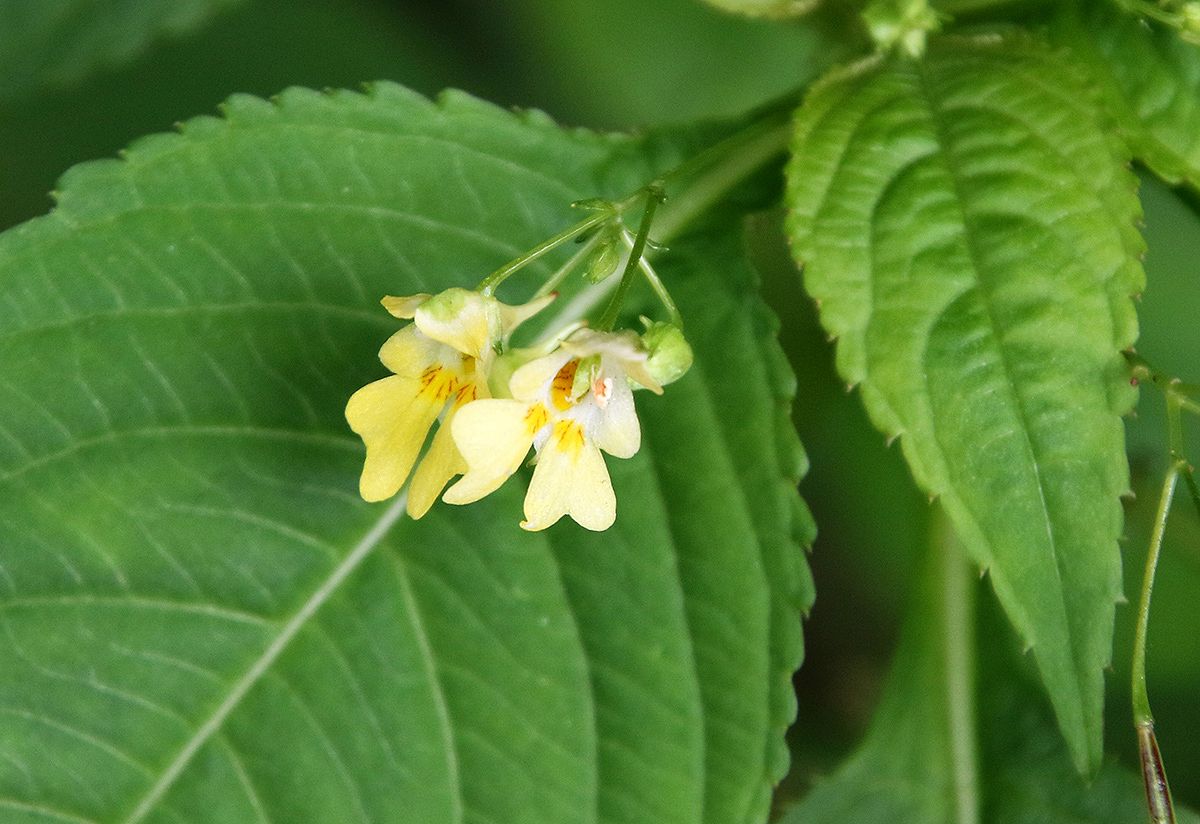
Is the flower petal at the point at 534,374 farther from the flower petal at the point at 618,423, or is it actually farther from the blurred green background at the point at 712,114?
Result: the blurred green background at the point at 712,114

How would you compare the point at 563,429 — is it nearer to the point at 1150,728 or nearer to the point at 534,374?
the point at 534,374

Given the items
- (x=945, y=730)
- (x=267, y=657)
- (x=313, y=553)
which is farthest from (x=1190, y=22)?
(x=267, y=657)

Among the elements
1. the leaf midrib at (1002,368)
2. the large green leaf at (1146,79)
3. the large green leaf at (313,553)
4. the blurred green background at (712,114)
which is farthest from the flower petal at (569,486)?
the blurred green background at (712,114)

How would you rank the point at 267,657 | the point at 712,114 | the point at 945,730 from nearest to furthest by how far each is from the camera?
the point at 267,657 < the point at 945,730 < the point at 712,114

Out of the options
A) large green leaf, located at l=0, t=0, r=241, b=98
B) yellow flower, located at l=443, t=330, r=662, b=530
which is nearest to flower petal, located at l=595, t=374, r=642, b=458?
yellow flower, located at l=443, t=330, r=662, b=530

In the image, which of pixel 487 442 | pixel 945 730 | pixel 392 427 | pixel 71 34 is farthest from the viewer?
pixel 71 34

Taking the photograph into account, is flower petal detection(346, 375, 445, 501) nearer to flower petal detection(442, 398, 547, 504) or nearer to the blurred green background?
flower petal detection(442, 398, 547, 504)

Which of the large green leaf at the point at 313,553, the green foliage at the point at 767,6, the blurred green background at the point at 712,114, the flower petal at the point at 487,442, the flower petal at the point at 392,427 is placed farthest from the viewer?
the blurred green background at the point at 712,114
